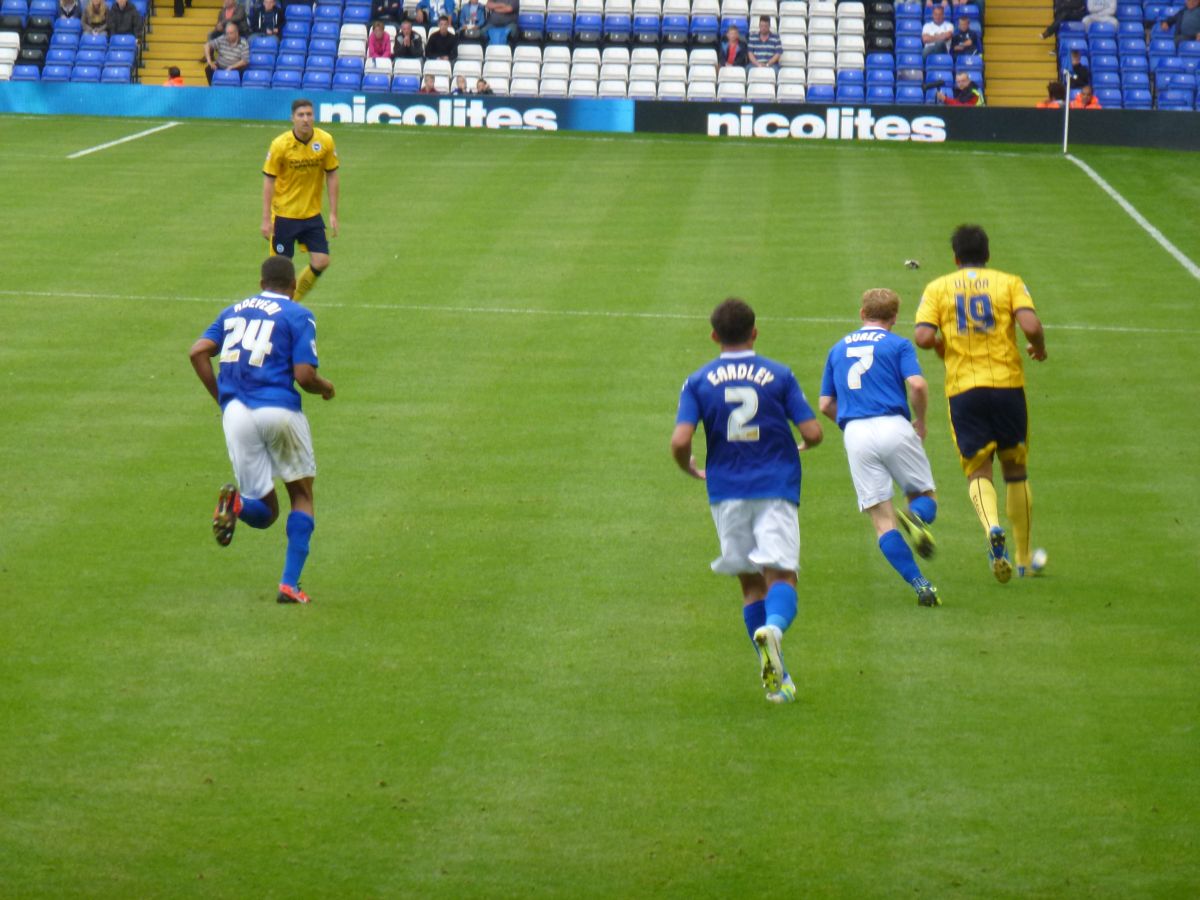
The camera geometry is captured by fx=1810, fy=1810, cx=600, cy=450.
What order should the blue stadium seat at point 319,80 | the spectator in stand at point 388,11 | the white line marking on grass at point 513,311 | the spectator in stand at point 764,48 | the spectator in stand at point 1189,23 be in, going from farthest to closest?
the spectator in stand at point 388,11 < the blue stadium seat at point 319,80 < the spectator in stand at point 1189,23 < the spectator in stand at point 764,48 < the white line marking on grass at point 513,311

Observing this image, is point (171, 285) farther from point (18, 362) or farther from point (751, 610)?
point (751, 610)

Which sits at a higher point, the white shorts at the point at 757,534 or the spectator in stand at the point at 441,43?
the spectator in stand at the point at 441,43

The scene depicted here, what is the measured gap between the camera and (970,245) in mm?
11344

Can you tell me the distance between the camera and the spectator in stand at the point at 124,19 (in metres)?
38.8

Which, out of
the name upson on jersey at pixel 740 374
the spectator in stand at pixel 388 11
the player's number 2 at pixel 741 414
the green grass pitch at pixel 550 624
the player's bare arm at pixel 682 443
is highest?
the spectator in stand at pixel 388 11

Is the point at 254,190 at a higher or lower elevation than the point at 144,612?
higher

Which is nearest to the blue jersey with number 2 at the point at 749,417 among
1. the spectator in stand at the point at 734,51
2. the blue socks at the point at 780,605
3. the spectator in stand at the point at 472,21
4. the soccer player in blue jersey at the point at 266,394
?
the blue socks at the point at 780,605

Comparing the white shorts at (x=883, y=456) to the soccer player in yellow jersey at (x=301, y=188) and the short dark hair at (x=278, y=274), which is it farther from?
the soccer player in yellow jersey at (x=301, y=188)

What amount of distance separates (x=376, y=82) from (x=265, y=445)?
27.9 m

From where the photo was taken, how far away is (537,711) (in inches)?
349

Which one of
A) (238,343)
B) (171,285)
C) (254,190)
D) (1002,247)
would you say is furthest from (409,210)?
(238,343)

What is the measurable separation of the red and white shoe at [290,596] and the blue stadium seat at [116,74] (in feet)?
98.3

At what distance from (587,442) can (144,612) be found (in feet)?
17.8

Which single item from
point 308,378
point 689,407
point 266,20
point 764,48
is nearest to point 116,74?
point 266,20
